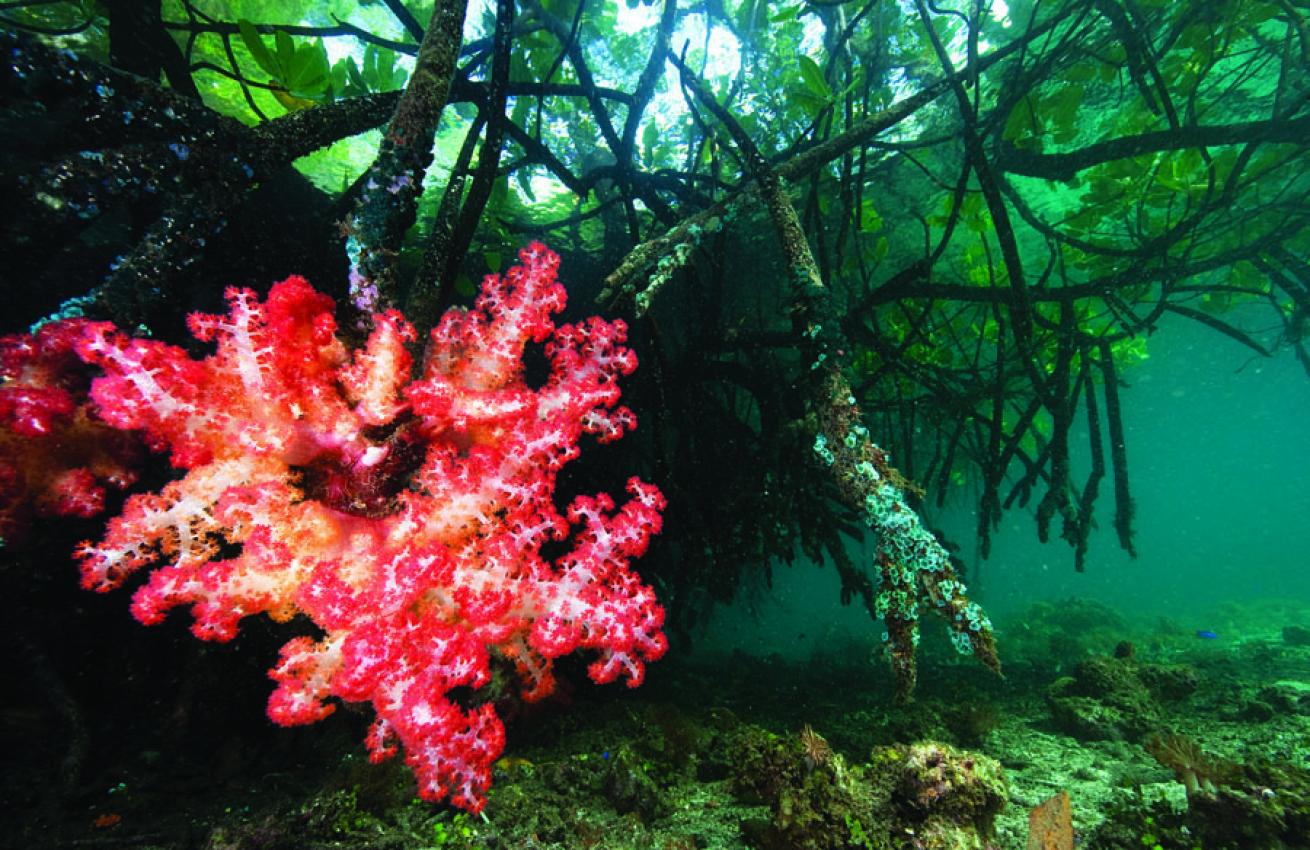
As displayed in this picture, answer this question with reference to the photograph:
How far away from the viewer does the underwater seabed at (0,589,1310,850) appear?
203 cm

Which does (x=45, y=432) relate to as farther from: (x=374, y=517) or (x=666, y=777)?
(x=666, y=777)

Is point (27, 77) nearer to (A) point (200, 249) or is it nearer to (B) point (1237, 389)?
(A) point (200, 249)

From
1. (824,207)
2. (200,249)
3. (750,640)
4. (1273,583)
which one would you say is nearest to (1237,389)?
(1273,583)

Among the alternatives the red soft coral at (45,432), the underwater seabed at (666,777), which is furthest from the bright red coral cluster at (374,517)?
the underwater seabed at (666,777)

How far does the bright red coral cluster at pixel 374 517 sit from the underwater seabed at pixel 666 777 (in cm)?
87

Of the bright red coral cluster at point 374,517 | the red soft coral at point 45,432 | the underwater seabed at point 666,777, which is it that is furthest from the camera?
the underwater seabed at point 666,777

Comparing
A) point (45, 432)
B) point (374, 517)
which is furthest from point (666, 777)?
Answer: point (45, 432)

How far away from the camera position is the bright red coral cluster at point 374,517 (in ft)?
5.42

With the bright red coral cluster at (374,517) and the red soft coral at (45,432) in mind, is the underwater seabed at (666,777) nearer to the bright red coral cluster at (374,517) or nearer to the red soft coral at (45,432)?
the bright red coral cluster at (374,517)

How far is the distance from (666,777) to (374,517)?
8.04 feet

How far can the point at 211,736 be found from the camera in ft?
8.87

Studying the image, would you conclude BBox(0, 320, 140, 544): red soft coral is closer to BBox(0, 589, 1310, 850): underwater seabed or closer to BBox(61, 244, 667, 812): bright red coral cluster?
BBox(61, 244, 667, 812): bright red coral cluster

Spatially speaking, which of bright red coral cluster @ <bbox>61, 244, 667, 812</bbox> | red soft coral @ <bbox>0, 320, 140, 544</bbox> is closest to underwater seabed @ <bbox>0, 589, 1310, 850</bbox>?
bright red coral cluster @ <bbox>61, 244, 667, 812</bbox>

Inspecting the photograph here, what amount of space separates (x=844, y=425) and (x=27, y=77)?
3.40 metres
